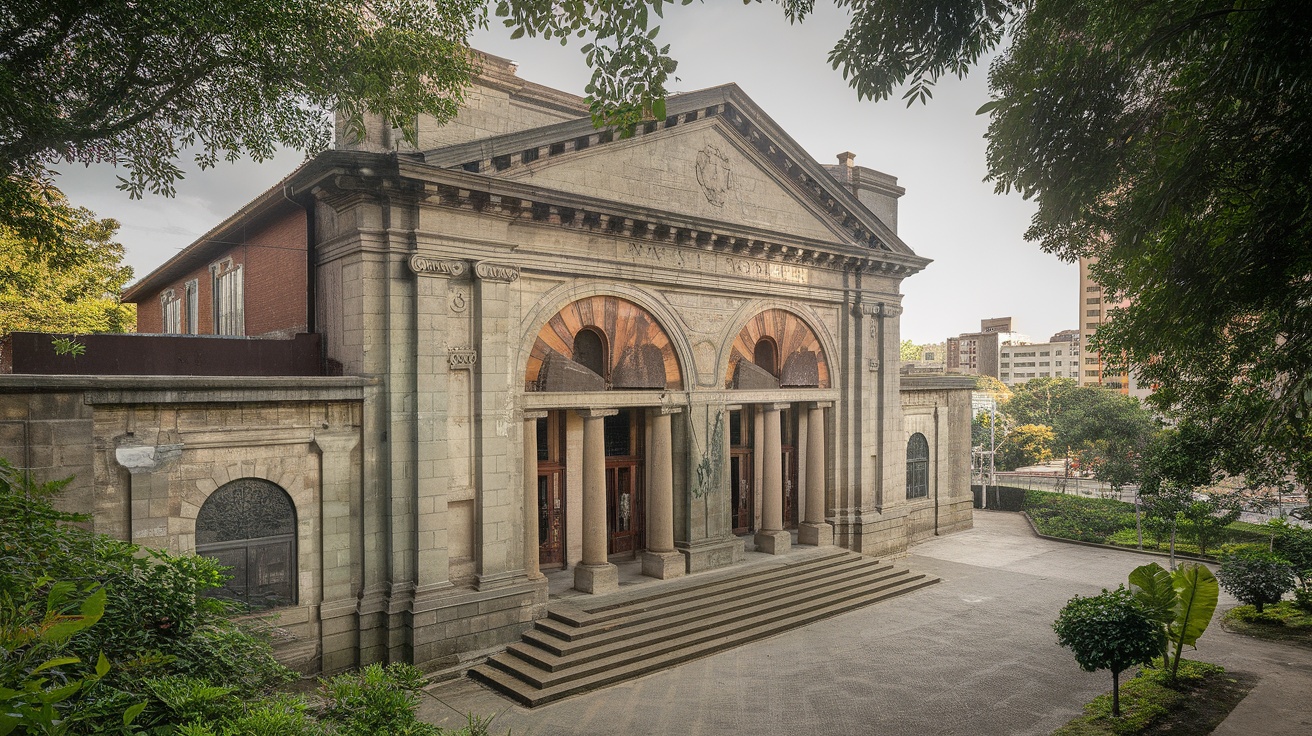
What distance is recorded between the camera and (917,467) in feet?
90.6

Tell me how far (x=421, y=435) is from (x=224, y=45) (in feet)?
24.5

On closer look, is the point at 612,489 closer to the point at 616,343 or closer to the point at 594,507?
the point at 594,507

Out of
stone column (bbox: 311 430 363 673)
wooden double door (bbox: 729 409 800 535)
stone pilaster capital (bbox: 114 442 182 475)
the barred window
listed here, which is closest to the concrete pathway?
stone column (bbox: 311 430 363 673)

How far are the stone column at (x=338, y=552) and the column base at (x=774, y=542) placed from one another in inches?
466

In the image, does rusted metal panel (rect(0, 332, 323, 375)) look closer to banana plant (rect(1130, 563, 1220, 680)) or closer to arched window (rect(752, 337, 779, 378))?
arched window (rect(752, 337, 779, 378))

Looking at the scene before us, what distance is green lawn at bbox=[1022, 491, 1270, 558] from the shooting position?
27.2 meters

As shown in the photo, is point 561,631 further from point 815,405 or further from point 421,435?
point 815,405

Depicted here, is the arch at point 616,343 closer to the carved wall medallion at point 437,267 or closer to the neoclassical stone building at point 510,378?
the neoclassical stone building at point 510,378

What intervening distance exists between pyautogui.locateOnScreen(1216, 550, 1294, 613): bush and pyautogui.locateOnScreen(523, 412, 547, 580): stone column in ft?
57.6

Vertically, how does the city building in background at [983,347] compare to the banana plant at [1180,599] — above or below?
above

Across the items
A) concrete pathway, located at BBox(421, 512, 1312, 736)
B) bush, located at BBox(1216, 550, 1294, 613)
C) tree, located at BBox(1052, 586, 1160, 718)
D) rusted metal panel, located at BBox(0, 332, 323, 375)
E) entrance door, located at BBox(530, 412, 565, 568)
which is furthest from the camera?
entrance door, located at BBox(530, 412, 565, 568)

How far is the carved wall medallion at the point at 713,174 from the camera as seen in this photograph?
19234 millimetres

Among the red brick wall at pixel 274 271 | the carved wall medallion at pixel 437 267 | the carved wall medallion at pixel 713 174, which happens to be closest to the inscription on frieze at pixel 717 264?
the carved wall medallion at pixel 713 174

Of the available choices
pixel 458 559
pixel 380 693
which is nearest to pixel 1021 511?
pixel 458 559
